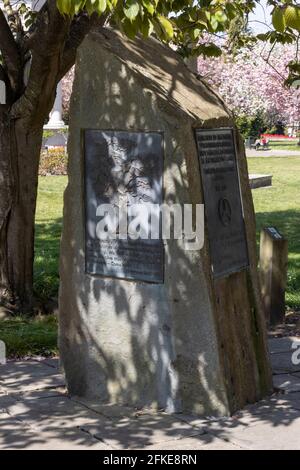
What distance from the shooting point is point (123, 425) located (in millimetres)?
6441

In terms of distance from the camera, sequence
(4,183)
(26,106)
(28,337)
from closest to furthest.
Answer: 1. (28,337)
2. (26,106)
3. (4,183)

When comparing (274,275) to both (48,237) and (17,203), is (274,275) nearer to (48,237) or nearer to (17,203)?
(17,203)

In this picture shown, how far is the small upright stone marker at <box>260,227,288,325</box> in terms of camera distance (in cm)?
1001

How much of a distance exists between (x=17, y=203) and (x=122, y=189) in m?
3.44

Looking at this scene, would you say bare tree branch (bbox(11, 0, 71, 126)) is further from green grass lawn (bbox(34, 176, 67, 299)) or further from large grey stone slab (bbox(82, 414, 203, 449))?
large grey stone slab (bbox(82, 414, 203, 449))

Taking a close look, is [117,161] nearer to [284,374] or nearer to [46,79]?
[284,374]

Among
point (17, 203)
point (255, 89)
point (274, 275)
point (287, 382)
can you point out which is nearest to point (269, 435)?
point (287, 382)

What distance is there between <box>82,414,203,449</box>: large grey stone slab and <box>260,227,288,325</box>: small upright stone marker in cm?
361

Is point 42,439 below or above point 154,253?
below

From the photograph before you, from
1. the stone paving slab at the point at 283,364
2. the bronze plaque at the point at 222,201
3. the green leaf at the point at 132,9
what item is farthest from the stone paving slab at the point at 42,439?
the green leaf at the point at 132,9
